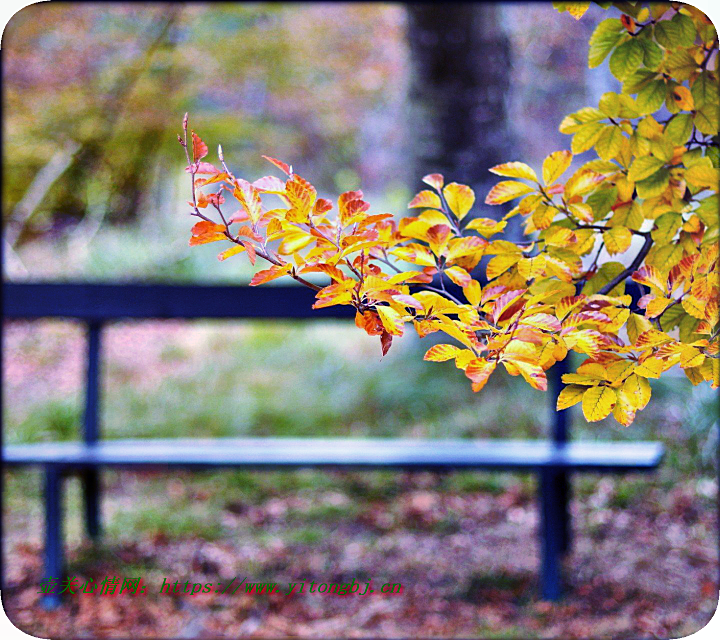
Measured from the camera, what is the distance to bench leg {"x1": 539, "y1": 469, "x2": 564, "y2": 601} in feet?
5.86

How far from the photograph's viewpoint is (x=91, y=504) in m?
2.27

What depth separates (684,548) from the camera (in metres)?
2.11

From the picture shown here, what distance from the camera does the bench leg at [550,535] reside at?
179 cm

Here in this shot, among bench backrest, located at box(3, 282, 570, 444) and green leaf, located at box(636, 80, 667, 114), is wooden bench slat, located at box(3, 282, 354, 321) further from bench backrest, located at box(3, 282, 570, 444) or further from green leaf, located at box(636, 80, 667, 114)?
green leaf, located at box(636, 80, 667, 114)

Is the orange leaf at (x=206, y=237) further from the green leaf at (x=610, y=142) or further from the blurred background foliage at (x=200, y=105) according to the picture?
the blurred background foliage at (x=200, y=105)

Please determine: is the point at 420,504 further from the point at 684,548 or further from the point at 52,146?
the point at 52,146

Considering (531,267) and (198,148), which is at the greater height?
(198,148)

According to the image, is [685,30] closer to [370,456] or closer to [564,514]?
[370,456]

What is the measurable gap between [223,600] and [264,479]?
87 centimetres

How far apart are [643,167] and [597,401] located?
31 cm

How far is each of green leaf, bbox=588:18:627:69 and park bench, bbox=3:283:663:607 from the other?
2.95 feet

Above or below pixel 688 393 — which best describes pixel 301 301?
above

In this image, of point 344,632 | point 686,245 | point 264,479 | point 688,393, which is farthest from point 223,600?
point 688,393

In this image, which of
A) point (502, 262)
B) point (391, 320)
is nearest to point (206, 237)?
point (391, 320)
